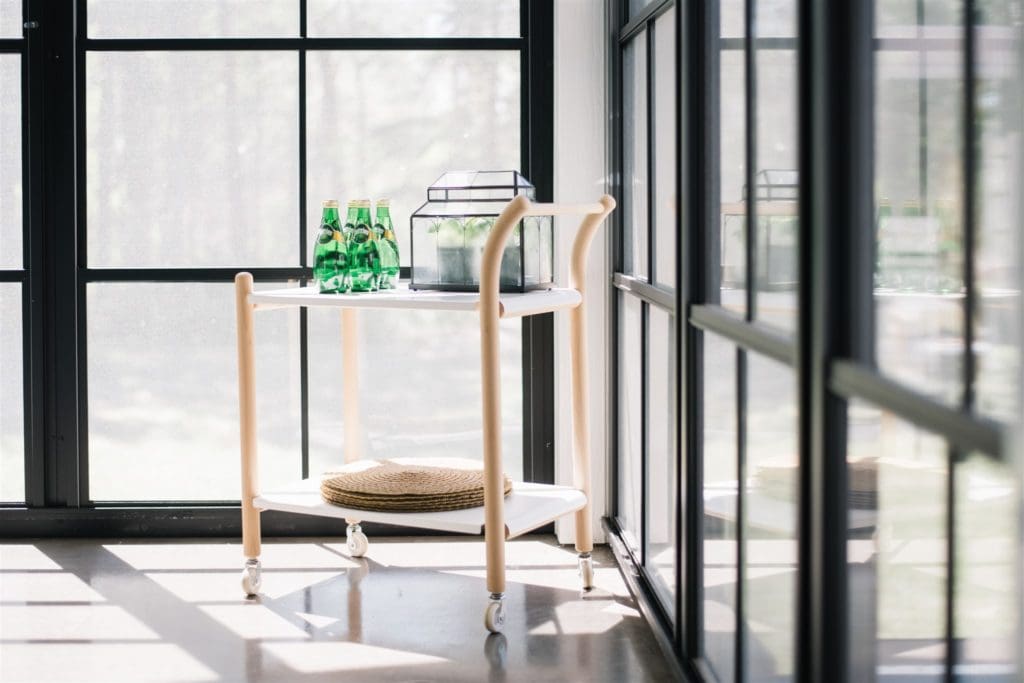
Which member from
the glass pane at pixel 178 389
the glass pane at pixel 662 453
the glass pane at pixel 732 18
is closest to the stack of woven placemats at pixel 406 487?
the glass pane at pixel 662 453

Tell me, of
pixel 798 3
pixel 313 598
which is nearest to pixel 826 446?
pixel 798 3

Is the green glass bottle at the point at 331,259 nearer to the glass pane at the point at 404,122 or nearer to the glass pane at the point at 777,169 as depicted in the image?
the glass pane at the point at 404,122

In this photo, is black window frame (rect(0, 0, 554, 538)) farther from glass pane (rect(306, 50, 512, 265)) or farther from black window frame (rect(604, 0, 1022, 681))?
black window frame (rect(604, 0, 1022, 681))

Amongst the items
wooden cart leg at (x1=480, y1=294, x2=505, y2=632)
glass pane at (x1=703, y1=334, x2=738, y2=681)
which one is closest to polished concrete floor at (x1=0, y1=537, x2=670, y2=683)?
wooden cart leg at (x1=480, y1=294, x2=505, y2=632)

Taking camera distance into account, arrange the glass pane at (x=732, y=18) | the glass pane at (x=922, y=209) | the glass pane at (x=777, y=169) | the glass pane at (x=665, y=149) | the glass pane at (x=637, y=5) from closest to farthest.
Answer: the glass pane at (x=922, y=209) < the glass pane at (x=777, y=169) < the glass pane at (x=732, y=18) < the glass pane at (x=665, y=149) < the glass pane at (x=637, y=5)

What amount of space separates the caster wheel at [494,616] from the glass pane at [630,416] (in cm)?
48

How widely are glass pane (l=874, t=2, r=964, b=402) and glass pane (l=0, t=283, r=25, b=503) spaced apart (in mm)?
2945

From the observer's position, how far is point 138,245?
3.63 m

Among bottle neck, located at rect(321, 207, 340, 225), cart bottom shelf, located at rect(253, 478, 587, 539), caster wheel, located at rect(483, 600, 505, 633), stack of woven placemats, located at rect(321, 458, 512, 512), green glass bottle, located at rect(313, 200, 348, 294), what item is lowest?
caster wheel, located at rect(483, 600, 505, 633)

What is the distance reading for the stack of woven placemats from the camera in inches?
112

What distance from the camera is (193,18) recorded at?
360 centimetres

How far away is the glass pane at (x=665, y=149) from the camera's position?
2529 mm

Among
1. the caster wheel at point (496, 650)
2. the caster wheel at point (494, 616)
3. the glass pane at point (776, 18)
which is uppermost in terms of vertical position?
the glass pane at point (776, 18)

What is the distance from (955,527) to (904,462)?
0.43 ft
